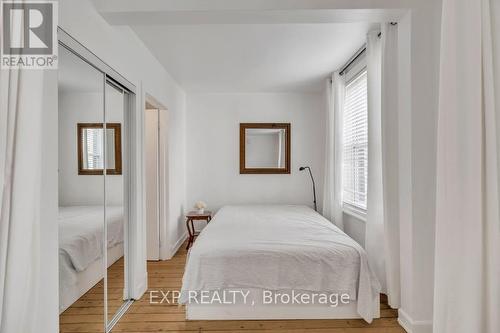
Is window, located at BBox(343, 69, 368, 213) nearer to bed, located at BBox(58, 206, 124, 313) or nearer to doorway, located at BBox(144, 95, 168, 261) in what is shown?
doorway, located at BBox(144, 95, 168, 261)

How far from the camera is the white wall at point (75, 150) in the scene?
168 cm

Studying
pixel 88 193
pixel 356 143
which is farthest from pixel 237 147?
pixel 88 193

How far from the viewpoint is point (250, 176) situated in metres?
4.89

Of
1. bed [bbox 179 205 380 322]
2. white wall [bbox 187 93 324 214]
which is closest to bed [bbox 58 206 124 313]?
bed [bbox 179 205 380 322]

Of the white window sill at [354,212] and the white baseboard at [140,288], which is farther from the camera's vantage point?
the white window sill at [354,212]

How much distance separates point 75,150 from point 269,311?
1.88 metres

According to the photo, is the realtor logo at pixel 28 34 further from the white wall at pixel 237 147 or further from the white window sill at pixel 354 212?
the white wall at pixel 237 147

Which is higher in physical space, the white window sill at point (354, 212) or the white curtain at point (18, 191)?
the white curtain at point (18, 191)

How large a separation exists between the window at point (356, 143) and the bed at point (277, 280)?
1.24m

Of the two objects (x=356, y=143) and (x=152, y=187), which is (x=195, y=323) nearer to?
(x=152, y=187)

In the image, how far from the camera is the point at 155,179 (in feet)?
12.5

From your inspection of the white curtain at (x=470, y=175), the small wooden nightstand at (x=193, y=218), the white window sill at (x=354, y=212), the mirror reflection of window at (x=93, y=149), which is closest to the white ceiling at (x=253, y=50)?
the mirror reflection of window at (x=93, y=149)

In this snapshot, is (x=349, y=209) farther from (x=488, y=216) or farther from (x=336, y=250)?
(x=488, y=216)

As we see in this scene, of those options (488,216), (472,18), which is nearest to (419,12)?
(472,18)
